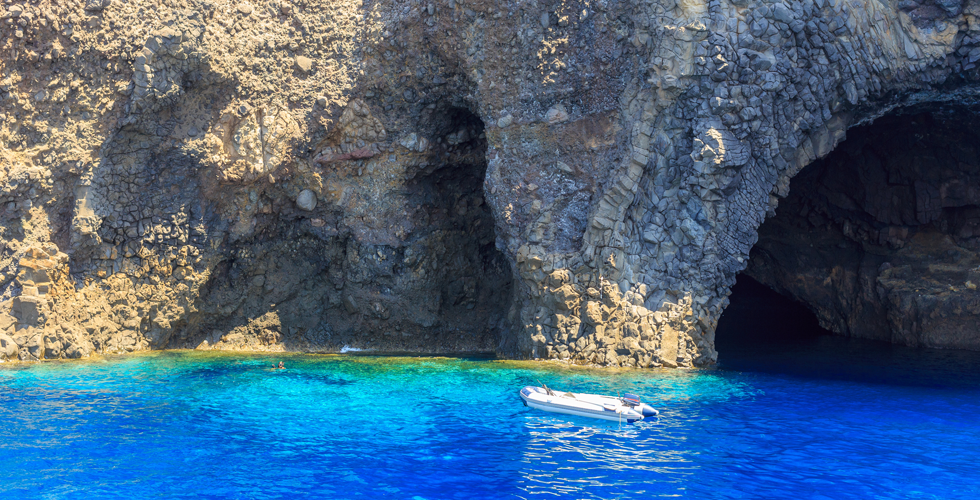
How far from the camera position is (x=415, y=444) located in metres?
13.7

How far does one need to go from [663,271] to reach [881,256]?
994 centimetres

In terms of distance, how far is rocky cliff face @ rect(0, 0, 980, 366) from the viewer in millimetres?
A: 19156

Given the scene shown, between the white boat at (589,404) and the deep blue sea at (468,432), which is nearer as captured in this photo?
the deep blue sea at (468,432)

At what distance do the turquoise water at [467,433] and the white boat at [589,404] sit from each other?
270mm

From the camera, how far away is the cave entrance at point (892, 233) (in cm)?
2305

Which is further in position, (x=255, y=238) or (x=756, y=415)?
(x=255, y=238)

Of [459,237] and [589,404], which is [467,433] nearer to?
→ [589,404]

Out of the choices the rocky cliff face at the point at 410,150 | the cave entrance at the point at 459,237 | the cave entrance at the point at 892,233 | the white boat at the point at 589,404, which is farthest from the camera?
the cave entrance at the point at 459,237

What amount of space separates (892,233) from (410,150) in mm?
15433

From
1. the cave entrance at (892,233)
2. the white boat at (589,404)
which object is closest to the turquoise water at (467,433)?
the white boat at (589,404)

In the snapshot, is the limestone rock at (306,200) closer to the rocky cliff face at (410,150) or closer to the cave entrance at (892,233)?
the rocky cliff face at (410,150)

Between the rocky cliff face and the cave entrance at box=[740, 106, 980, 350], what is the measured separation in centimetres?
69

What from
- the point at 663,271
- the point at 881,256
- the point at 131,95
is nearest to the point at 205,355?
the point at 131,95

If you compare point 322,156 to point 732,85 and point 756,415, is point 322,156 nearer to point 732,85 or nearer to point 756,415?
point 732,85
